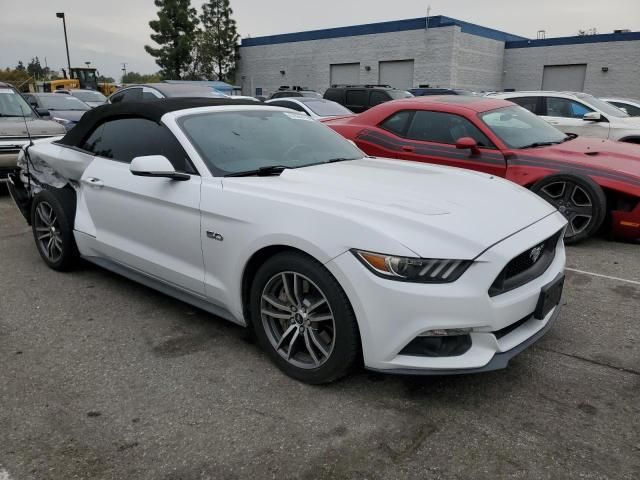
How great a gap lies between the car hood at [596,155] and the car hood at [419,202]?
263cm

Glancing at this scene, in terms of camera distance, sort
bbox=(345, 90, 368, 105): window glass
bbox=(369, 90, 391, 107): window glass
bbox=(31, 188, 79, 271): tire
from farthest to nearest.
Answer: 1. bbox=(345, 90, 368, 105): window glass
2. bbox=(369, 90, 391, 107): window glass
3. bbox=(31, 188, 79, 271): tire

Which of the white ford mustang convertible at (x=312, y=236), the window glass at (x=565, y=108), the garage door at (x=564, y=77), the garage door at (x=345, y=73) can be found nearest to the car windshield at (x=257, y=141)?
the white ford mustang convertible at (x=312, y=236)

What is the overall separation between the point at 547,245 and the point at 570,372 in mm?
753

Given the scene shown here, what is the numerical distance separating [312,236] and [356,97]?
43.6 ft

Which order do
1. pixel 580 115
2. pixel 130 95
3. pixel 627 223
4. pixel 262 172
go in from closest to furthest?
pixel 262 172, pixel 627 223, pixel 580 115, pixel 130 95

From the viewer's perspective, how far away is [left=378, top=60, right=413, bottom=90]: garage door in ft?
110

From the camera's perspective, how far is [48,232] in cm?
472

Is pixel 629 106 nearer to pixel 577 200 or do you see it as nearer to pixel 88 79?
pixel 577 200

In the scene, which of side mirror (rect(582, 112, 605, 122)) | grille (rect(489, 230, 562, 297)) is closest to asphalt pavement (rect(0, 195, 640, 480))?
grille (rect(489, 230, 562, 297))

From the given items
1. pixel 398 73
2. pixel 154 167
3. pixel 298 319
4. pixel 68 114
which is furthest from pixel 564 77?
pixel 298 319

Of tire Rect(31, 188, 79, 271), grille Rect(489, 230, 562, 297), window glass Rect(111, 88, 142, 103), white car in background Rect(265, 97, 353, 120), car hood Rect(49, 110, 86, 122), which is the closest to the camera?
grille Rect(489, 230, 562, 297)

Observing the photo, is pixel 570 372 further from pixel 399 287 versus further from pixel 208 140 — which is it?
pixel 208 140

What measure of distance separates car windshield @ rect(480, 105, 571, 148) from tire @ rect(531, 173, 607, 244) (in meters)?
0.65

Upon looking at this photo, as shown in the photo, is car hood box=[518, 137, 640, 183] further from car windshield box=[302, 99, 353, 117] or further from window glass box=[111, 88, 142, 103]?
window glass box=[111, 88, 142, 103]
